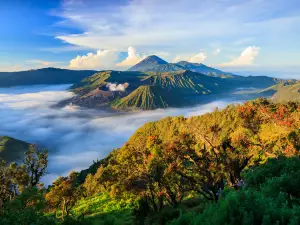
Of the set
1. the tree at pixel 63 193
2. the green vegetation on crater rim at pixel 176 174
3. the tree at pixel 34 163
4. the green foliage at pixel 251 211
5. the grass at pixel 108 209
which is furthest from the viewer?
the tree at pixel 34 163

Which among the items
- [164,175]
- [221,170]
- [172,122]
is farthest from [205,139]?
[172,122]

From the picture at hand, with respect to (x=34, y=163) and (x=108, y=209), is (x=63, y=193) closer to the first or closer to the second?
(x=108, y=209)

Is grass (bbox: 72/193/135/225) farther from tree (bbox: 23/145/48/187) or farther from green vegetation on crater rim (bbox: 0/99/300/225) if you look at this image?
tree (bbox: 23/145/48/187)

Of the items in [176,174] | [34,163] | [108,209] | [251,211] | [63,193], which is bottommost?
[108,209]

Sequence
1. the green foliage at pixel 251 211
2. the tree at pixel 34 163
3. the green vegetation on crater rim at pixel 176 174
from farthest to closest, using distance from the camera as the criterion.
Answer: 1. the tree at pixel 34 163
2. the green vegetation on crater rim at pixel 176 174
3. the green foliage at pixel 251 211

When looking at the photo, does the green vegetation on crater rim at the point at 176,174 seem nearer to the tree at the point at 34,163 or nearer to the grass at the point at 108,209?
the tree at the point at 34,163

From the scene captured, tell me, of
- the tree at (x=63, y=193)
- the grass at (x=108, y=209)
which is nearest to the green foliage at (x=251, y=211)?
the grass at (x=108, y=209)

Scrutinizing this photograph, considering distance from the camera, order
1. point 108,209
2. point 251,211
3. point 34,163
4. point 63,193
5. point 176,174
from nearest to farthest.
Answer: point 251,211 < point 176,174 < point 63,193 < point 108,209 < point 34,163

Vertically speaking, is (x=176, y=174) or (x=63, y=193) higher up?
(x=176, y=174)

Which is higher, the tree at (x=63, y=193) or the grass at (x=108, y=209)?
the tree at (x=63, y=193)

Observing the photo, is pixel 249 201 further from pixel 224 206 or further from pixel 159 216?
pixel 159 216

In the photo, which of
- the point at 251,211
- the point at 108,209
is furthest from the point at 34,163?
the point at 251,211

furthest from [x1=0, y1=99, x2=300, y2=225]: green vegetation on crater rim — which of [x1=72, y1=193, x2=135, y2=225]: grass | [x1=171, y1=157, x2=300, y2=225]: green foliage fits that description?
[x1=171, y1=157, x2=300, y2=225]: green foliage

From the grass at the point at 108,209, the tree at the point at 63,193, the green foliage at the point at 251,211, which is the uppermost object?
the green foliage at the point at 251,211
